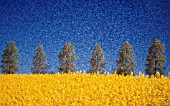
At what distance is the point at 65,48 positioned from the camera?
48.8m

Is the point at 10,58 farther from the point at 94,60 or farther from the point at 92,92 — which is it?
the point at 92,92

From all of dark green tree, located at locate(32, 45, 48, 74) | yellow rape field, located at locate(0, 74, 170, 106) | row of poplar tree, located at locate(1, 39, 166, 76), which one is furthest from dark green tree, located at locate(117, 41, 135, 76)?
yellow rape field, located at locate(0, 74, 170, 106)

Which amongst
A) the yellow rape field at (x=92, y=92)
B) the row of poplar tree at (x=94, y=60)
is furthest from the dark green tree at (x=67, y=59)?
the yellow rape field at (x=92, y=92)

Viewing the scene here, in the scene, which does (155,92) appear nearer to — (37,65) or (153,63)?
(153,63)

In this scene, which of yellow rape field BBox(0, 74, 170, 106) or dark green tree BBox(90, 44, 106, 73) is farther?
dark green tree BBox(90, 44, 106, 73)

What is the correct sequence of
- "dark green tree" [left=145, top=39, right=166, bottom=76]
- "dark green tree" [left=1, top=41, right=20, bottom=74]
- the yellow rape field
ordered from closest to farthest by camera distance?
the yellow rape field, "dark green tree" [left=145, top=39, right=166, bottom=76], "dark green tree" [left=1, top=41, right=20, bottom=74]

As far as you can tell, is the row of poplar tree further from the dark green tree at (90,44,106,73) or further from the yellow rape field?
the yellow rape field

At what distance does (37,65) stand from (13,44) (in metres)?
5.28

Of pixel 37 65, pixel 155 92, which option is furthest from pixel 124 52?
pixel 155 92

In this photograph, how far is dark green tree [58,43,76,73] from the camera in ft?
153

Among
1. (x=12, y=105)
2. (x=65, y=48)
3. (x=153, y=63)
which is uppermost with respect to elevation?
(x=65, y=48)

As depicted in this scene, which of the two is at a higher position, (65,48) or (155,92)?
(65,48)

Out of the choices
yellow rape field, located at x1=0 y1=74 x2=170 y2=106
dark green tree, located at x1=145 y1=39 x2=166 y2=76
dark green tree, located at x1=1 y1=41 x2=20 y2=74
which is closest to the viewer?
yellow rape field, located at x1=0 y1=74 x2=170 y2=106

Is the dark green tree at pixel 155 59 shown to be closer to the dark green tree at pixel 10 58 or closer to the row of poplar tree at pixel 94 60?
the row of poplar tree at pixel 94 60
